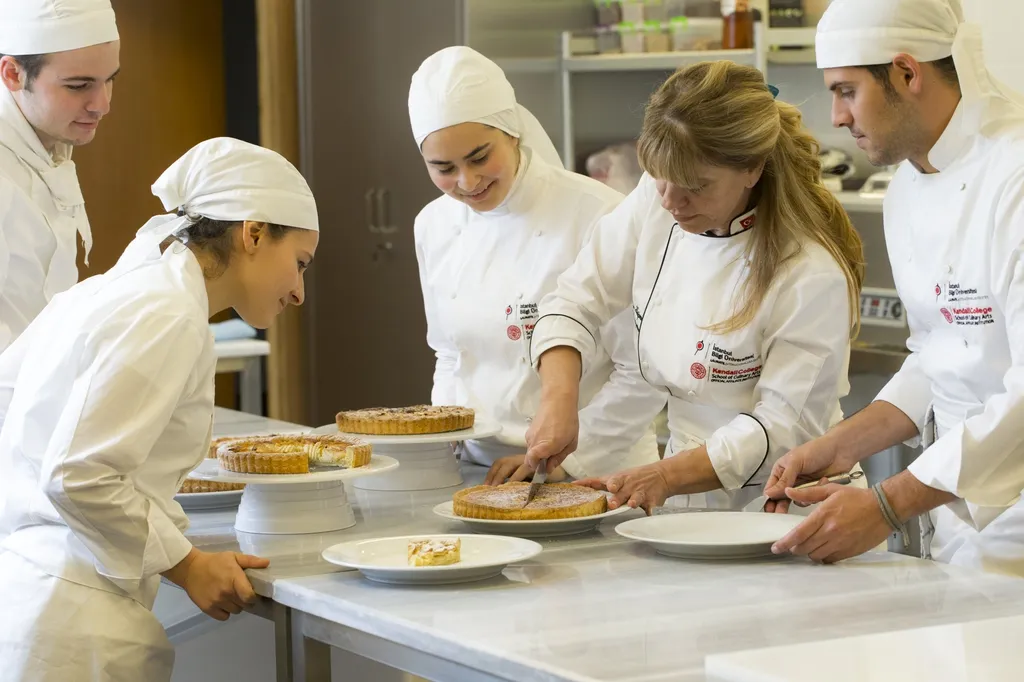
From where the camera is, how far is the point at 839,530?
1.63 meters

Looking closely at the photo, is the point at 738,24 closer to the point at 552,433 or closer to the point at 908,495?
the point at 552,433

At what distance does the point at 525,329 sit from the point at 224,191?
0.85 meters

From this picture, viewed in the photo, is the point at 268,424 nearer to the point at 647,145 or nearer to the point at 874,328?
→ the point at 647,145

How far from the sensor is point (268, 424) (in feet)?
9.56

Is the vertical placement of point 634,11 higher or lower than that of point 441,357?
higher

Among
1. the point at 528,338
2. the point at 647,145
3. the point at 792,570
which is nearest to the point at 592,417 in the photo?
the point at 528,338

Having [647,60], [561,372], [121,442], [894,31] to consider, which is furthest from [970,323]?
[647,60]

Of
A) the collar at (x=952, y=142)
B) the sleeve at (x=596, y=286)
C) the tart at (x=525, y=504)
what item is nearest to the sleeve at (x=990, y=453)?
the collar at (x=952, y=142)

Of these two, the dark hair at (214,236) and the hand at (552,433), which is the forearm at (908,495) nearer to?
the hand at (552,433)

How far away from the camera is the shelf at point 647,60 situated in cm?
378

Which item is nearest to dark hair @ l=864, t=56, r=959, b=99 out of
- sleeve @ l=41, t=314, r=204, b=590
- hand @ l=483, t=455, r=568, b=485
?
hand @ l=483, t=455, r=568, b=485

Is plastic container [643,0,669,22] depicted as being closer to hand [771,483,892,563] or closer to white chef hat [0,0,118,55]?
white chef hat [0,0,118,55]

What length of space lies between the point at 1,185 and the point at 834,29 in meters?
1.61

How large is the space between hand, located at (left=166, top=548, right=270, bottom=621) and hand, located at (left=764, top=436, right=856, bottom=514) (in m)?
0.79
